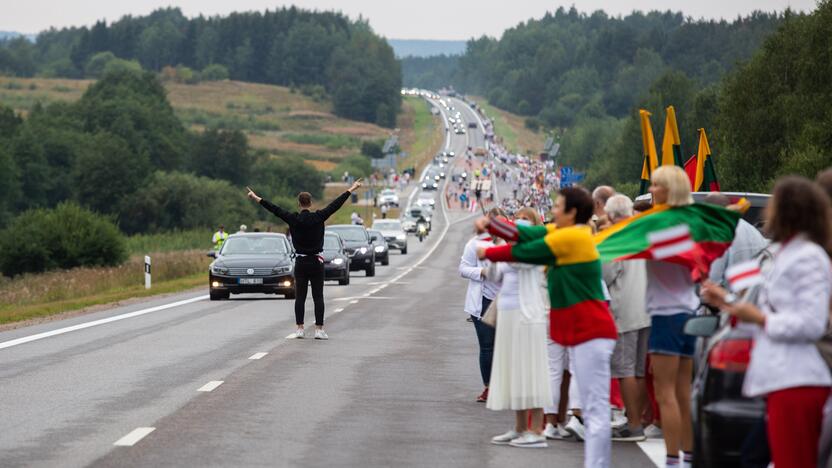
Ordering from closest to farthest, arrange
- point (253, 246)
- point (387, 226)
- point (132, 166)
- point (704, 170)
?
1. point (704, 170)
2. point (253, 246)
3. point (387, 226)
4. point (132, 166)

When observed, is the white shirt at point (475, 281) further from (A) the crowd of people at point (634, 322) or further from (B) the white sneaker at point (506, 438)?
(B) the white sneaker at point (506, 438)

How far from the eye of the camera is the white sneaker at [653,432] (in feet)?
41.7

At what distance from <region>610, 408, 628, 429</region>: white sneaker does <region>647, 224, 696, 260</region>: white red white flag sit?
3.14 meters

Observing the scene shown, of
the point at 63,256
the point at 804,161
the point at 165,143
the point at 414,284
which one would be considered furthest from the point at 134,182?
the point at 414,284

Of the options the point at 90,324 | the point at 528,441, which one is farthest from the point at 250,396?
the point at 90,324

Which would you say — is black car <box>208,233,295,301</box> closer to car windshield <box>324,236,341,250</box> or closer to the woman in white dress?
car windshield <box>324,236,341,250</box>

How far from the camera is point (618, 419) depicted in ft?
43.1

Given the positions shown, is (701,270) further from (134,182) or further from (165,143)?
(165,143)

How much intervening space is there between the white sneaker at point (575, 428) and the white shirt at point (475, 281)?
2.29 meters

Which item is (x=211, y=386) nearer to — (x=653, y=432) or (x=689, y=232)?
(x=653, y=432)

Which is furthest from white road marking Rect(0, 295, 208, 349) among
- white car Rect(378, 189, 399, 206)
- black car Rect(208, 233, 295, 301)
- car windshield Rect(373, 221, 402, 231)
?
white car Rect(378, 189, 399, 206)

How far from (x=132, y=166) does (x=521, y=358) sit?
128 metres

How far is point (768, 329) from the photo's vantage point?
7.09 m

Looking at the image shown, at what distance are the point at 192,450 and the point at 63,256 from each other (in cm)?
5515
